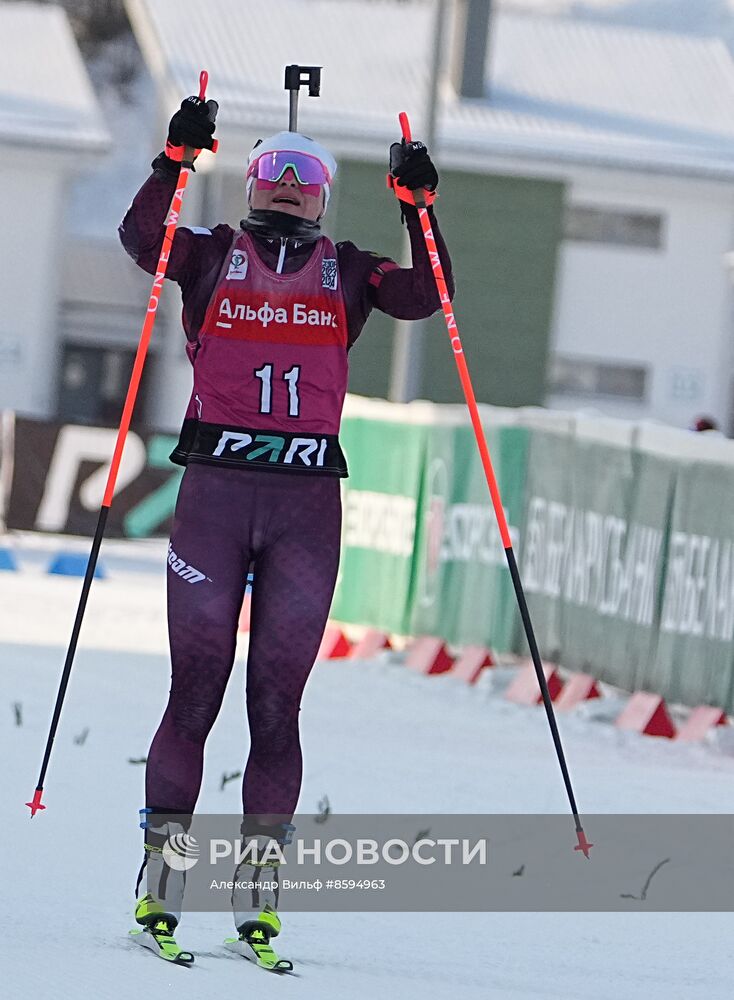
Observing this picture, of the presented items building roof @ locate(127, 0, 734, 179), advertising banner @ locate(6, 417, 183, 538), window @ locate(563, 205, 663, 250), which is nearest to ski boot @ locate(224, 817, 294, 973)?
advertising banner @ locate(6, 417, 183, 538)

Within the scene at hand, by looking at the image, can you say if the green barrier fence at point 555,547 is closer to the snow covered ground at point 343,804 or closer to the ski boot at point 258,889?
the snow covered ground at point 343,804

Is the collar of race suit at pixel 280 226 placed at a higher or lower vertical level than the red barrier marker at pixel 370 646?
higher

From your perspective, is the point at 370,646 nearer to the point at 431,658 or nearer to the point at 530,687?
the point at 431,658

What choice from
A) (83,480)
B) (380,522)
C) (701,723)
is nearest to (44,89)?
(83,480)

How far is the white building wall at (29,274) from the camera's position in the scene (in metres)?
33.1

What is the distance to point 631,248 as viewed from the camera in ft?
112

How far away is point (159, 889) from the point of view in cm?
494

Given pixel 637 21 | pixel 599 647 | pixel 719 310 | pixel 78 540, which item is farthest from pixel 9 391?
pixel 637 21

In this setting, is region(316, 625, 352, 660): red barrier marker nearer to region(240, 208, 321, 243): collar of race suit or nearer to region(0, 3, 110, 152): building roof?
region(240, 208, 321, 243): collar of race suit

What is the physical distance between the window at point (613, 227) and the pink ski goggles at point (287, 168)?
28785 millimetres

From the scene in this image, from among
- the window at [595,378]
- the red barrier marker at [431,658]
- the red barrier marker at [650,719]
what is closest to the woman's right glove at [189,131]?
the red barrier marker at [650,719]

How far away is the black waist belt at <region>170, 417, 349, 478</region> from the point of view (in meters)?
4.97

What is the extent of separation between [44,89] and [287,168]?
30349 millimetres

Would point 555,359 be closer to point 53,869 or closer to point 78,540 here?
point 78,540
